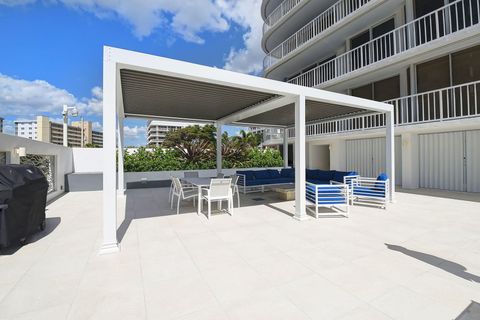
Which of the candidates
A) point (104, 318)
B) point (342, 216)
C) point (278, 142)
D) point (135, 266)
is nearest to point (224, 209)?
point (342, 216)

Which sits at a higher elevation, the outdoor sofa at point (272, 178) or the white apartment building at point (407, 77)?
the white apartment building at point (407, 77)

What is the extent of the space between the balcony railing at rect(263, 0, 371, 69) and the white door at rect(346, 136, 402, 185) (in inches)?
262

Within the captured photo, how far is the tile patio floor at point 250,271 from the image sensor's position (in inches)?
92.6

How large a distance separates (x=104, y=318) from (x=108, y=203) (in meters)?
1.99

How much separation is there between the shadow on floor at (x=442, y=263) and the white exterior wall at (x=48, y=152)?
8575mm

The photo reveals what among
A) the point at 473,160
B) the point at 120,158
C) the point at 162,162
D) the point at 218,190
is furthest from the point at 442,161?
the point at 120,158

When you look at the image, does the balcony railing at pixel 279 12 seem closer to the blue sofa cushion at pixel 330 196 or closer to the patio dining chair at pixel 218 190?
the blue sofa cushion at pixel 330 196

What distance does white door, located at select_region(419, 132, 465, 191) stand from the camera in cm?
948

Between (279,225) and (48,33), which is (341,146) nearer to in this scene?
(279,225)

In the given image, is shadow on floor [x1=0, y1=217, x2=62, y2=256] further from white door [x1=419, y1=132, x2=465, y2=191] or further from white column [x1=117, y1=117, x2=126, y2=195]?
white door [x1=419, y1=132, x2=465, y2=191]

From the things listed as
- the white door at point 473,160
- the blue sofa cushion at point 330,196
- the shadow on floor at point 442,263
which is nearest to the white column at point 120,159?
the blue sofa cushion at point 330,196

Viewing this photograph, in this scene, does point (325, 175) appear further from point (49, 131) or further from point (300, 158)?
point (49, 131)

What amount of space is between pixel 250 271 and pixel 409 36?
1154 centimetres

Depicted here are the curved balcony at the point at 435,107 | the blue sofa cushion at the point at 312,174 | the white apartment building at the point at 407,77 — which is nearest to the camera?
the curved balcony at the point at 435,107
